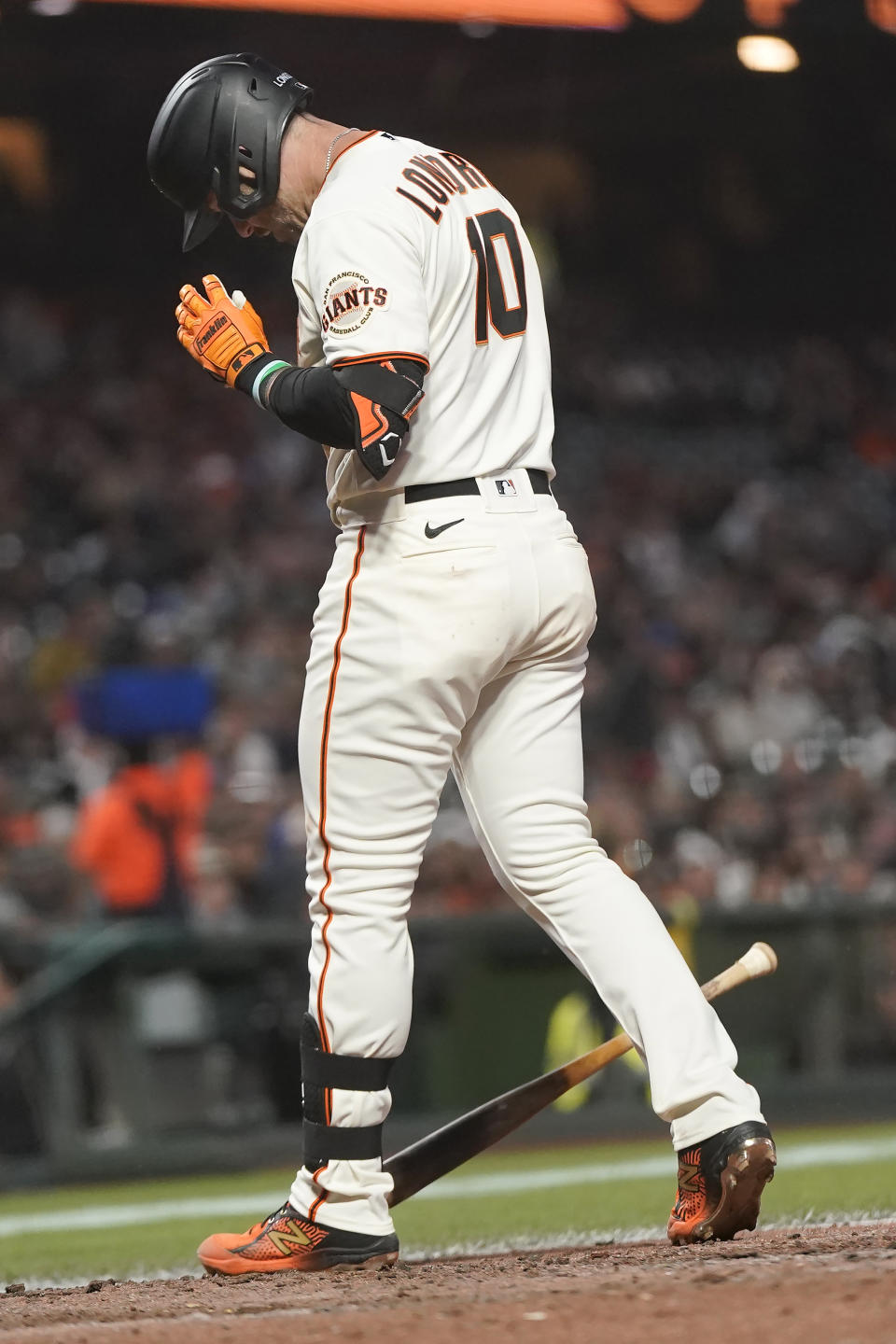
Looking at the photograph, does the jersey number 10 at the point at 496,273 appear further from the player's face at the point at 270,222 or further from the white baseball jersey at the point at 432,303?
the player's face at the point at 270,222

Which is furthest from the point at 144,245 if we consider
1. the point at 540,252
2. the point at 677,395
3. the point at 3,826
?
the point at 3,826

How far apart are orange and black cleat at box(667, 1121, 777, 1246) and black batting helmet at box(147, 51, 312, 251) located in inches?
73.4

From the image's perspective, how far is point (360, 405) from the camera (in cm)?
314

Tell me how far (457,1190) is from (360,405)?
11.3 feet

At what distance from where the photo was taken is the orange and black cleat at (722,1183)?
321cm

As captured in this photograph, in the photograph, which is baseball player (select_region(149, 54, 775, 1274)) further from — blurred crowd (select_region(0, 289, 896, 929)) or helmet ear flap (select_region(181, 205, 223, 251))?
blurred crowd (select_region(0, 289, 896, 929))

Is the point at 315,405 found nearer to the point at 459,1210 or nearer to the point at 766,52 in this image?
the point at 459,1210

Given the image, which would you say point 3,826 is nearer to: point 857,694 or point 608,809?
point 608,809

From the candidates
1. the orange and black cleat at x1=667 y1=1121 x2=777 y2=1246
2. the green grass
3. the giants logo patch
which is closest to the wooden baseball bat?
the orange and black cleat at x1=667 y1=1121 x2=777 y2=1246

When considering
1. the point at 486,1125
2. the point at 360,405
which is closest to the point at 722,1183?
the point at 486,1125

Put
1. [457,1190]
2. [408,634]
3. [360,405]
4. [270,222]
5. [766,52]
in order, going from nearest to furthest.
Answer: [360,405]
[408,634]
[270,222]
[457,1190]
[766,52]

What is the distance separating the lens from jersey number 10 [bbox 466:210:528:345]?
340 centimetres

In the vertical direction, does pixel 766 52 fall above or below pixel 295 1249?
above

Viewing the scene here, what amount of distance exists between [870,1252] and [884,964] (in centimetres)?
517
